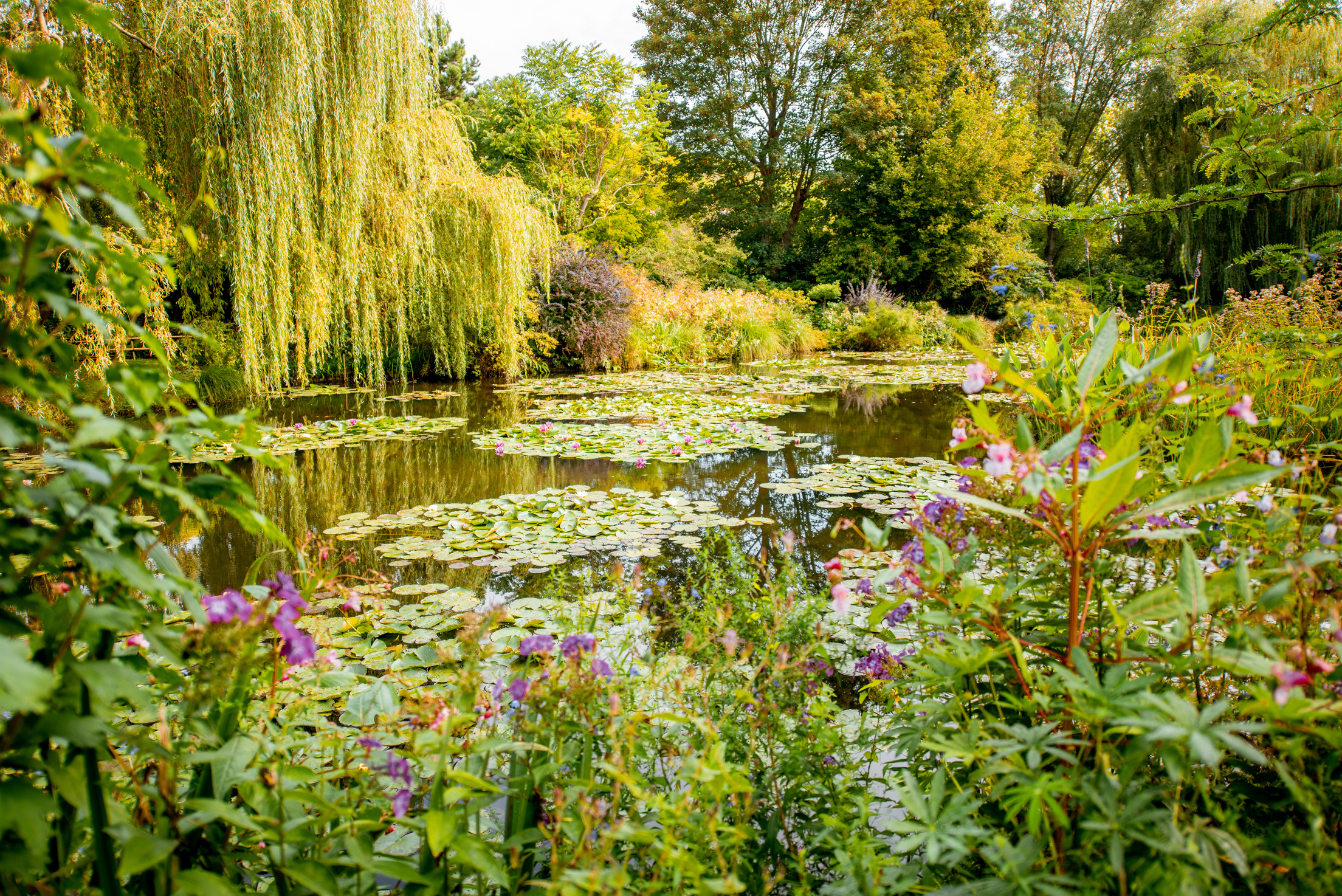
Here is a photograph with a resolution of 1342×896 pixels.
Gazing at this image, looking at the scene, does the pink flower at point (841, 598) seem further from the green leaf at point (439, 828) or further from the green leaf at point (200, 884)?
the green leaf at point (200, 884)

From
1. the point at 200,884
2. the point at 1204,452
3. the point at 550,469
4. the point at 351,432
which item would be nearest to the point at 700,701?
the point at 200,884

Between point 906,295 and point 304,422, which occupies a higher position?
point 906,295

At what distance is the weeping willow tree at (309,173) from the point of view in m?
4.93

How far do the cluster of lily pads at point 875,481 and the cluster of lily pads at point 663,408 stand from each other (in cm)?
185

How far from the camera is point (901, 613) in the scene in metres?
1.33

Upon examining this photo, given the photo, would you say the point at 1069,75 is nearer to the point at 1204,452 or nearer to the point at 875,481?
the point at 875,481

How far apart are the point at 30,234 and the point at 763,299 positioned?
15058 mm

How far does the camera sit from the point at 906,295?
62.0 feet

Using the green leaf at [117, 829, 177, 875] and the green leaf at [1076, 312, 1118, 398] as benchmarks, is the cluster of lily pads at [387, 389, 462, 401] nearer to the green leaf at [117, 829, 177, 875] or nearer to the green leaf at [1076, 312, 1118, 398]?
the green leaf at [117, 829, 177, 875]

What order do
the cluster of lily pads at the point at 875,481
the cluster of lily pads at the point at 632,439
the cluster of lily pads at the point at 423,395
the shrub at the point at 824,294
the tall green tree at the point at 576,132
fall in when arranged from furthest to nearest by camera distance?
the shrub at the point at 824,294, the tall green tree at the point at 576,132, the cluster of lily pads at the point at 423,395, the cluster of lily pads at the point at 632,439, the cluster of lily pads at the point at 875,481

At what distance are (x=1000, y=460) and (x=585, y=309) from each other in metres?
9.47

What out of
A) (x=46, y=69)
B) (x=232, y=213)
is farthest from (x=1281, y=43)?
(x=46, y=69)

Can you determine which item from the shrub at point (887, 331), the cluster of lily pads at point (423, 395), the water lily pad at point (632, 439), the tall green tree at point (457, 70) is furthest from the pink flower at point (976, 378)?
the tall green tree at point (457, 70)

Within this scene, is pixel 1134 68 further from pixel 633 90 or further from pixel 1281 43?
pixel 633 90
